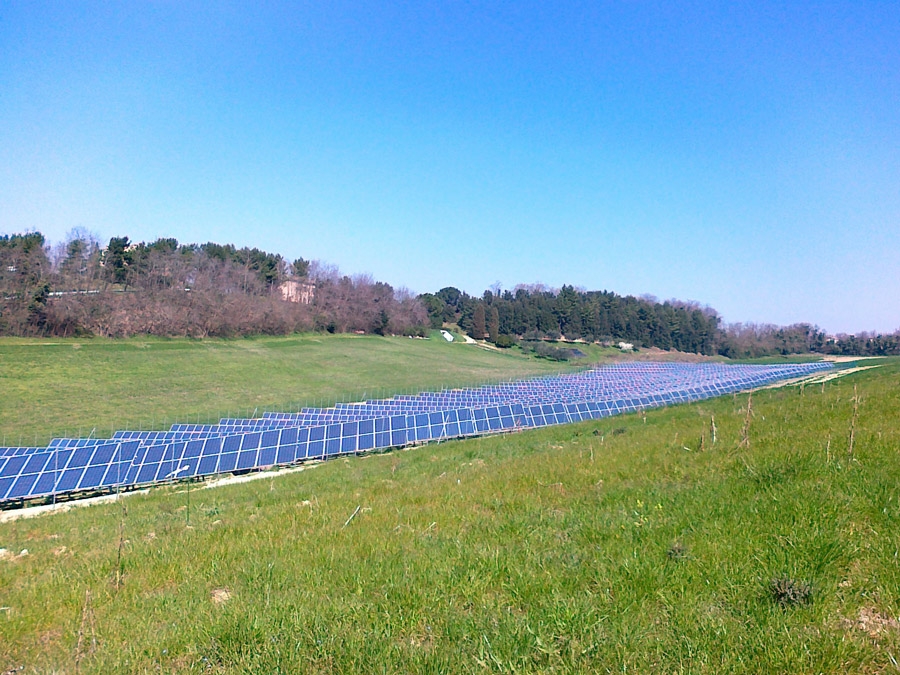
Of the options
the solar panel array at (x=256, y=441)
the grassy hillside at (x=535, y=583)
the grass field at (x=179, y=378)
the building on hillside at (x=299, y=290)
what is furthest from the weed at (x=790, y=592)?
the building on hillside at (x=299, y=290)

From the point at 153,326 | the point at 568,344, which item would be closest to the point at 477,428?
the point at 153,326

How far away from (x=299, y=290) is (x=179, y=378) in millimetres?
64336

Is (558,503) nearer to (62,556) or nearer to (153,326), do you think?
(62,556)

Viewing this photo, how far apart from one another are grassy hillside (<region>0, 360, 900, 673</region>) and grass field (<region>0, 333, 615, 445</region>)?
131 ft

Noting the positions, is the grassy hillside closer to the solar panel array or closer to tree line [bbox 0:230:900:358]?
the solar panel array

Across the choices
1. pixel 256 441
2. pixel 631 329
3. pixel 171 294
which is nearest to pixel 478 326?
pixel 631 329

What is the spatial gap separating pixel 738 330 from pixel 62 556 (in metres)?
176

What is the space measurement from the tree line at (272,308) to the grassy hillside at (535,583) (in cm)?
7425

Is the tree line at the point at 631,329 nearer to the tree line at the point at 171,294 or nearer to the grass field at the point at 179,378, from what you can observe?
the tree line at the point at 171,294

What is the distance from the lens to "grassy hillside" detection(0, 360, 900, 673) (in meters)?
3.70

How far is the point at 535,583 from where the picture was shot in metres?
4.58

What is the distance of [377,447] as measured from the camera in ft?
97.3

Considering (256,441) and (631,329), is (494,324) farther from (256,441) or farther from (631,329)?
(256,441)

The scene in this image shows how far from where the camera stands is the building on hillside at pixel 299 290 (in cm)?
11981
